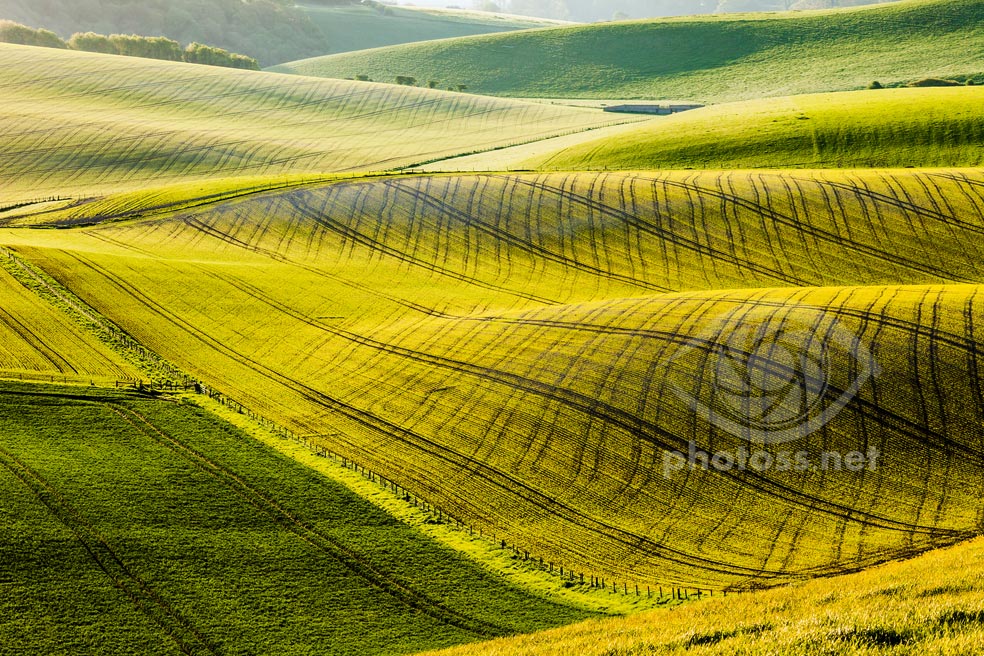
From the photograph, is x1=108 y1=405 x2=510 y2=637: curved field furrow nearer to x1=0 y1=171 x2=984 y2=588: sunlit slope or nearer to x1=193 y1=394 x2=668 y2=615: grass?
x1=193 y1=394 x2=668 y2=615: grass

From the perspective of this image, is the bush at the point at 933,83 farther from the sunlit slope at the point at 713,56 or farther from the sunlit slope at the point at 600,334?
the sunlit slope at the point at 600,334

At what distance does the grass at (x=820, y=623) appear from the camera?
46.3ft

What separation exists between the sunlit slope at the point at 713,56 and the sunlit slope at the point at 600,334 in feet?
263

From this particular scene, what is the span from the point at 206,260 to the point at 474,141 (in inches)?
2022

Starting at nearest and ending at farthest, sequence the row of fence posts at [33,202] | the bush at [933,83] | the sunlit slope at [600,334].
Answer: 1. the sunlit slope at [600,334]
2. the row of fence posts at [33,202]
3. the bush at [933,83]

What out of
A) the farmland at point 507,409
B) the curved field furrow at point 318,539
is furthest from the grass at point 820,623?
the curved field furrow at point 318,539

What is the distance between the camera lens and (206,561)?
22.3 meters

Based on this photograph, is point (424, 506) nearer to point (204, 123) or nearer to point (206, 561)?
point (206, 561)

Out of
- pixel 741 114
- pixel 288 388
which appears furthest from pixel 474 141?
pixel 288 388

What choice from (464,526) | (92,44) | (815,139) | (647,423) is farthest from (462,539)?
(92,44)

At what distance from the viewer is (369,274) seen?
53.0 metres

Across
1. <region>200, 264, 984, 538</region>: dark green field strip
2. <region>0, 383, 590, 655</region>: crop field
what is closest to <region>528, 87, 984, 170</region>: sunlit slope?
<region>200, 264, 984, 538</region>: dark green field strip

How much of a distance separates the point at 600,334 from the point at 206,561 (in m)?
19.8

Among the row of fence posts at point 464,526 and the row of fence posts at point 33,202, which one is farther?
the row of fence posts at point 33,202
